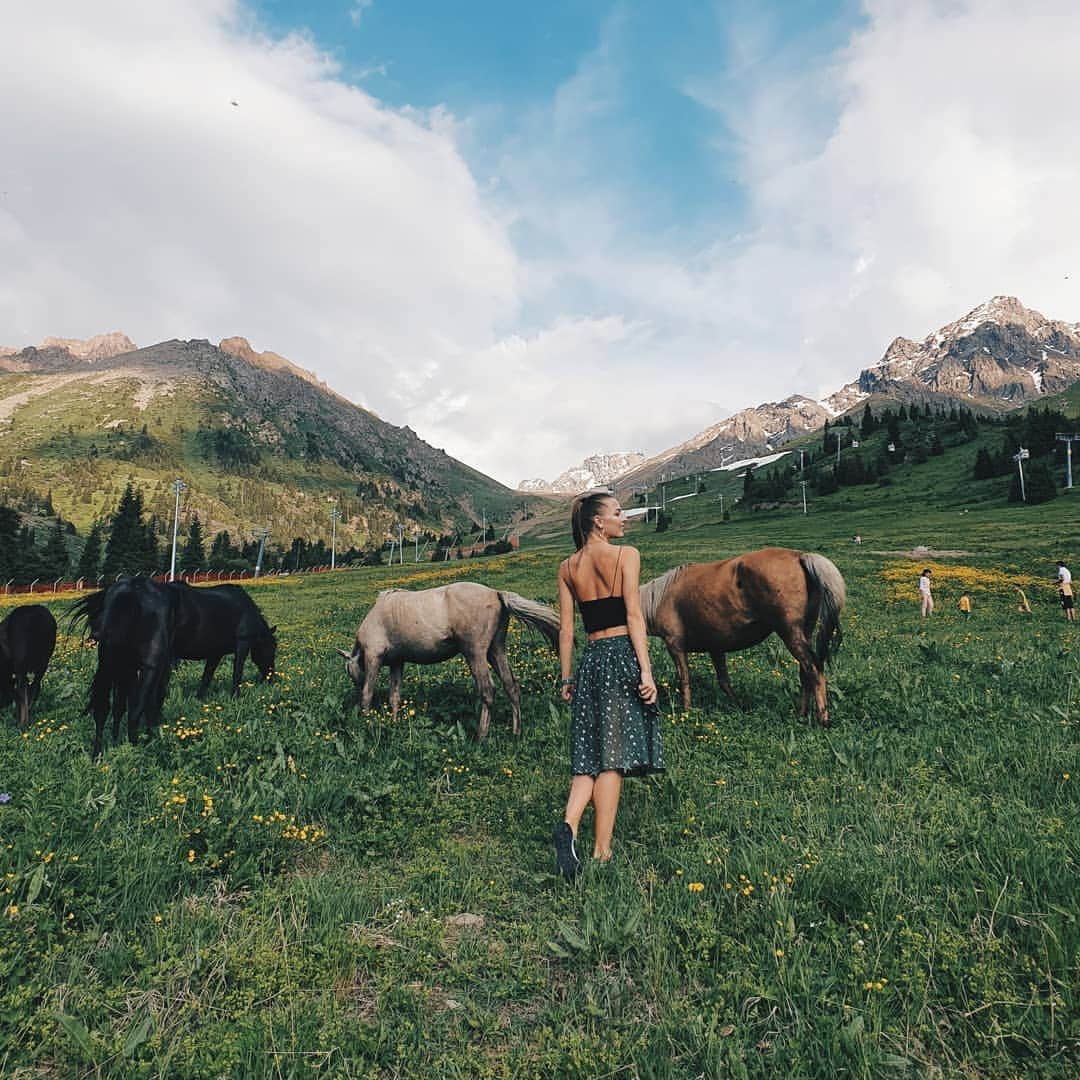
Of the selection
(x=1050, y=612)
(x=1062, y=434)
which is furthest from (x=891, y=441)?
(x=1050, y=612)

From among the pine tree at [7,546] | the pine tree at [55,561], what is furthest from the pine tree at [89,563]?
the pine tree at [7,546]

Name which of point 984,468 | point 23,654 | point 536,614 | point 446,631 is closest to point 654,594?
point 536,614

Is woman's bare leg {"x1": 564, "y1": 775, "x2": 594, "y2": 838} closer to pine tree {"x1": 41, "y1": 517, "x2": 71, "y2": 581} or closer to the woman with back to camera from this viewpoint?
the woman with back to camera

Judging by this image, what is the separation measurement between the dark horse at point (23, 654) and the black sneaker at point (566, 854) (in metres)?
10.1

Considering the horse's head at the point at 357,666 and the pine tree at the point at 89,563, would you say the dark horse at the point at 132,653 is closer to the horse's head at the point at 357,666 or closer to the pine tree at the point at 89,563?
the horse's head at the point at 357,666

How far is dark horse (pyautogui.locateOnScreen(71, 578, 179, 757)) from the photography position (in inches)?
350

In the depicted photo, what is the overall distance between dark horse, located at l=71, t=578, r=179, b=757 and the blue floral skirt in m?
6.91

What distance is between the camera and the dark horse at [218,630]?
1165cm

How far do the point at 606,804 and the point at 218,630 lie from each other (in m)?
9.78

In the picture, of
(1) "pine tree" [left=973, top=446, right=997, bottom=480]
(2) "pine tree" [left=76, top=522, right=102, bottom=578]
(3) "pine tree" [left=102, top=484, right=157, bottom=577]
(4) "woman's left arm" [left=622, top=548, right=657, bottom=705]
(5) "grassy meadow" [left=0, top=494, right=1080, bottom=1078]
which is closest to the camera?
(5) "grassy meadow" [left=0, top=494, right=1080, bottom=1078]

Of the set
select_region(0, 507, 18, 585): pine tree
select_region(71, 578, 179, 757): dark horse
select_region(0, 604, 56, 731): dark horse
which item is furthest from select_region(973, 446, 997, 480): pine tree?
select_region(0, 507, 18, 585): pine tree

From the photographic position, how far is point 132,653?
928 cm

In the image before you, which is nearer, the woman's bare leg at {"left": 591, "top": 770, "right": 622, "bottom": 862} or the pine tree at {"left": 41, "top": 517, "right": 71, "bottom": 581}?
the woman's bare leg at {"left": 591, "top": 770, "right": 622, "bottom": 862}

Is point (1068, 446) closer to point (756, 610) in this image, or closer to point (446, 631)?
point (756, 610)
